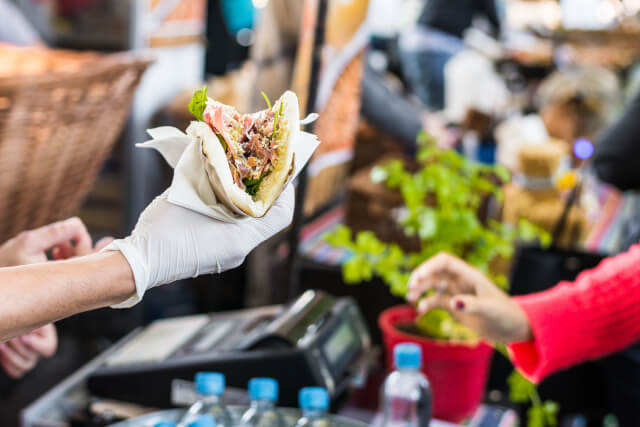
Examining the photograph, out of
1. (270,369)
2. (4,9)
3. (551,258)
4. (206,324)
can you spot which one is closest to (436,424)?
(270,369)

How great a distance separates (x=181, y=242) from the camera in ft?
1.98

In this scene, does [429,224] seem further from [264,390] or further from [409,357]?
[264,390]

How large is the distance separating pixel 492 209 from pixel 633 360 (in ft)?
1.81

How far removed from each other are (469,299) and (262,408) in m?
0.40

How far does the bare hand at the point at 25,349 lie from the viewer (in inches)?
40.1

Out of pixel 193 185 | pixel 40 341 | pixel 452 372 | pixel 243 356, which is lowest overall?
pixel 452 372

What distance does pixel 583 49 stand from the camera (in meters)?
4.66

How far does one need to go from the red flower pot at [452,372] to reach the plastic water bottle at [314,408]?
370 mm

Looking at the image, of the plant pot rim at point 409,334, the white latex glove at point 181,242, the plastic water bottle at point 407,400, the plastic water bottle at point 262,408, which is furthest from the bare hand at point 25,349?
the plant pot rim at point 409,334

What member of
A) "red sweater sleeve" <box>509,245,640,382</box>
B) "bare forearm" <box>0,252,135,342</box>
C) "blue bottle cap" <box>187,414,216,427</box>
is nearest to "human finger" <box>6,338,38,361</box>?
"blue bottle cap" <box>187,414,216,427</box>

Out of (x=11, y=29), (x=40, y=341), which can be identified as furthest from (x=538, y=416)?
(x=11, y=29)

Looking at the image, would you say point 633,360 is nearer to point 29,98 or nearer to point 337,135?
point 337,135

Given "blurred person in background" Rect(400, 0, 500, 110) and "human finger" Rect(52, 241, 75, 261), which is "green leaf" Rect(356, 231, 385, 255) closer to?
"human finger" Rect(52, 241, 75, 261)

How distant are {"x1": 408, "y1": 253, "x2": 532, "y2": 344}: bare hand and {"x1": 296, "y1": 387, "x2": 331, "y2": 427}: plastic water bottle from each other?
10.4 inches
